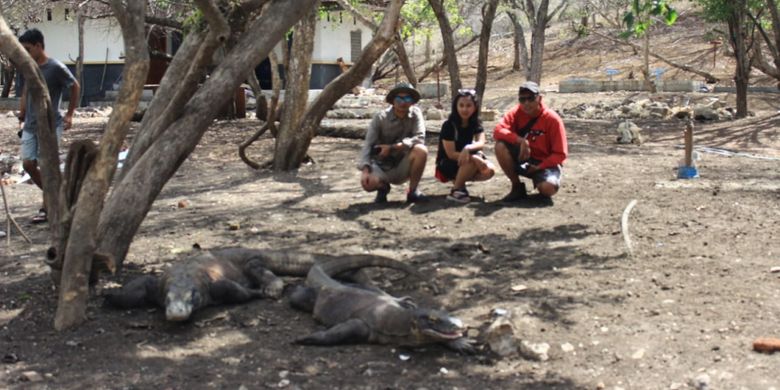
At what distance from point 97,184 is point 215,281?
95cm

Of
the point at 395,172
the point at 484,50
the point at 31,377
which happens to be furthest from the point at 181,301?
the point at 484,50

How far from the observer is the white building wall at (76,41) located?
2719 cm

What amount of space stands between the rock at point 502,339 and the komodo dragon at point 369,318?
0.36ft

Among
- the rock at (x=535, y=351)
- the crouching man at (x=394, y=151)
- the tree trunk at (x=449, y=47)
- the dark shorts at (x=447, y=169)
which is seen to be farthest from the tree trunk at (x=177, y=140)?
the tree trunk at (x=449, y=47)

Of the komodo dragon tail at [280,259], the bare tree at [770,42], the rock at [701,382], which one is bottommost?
the rock at [701,382]

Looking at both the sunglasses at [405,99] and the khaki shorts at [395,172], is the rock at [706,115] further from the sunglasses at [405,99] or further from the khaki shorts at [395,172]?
the sunglasses at [405,99]

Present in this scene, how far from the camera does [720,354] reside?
422 cm

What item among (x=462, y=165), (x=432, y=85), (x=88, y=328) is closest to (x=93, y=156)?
(x=88, y=328)

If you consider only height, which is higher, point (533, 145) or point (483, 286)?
point (533, 145)

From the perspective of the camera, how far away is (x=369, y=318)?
4.60 meters

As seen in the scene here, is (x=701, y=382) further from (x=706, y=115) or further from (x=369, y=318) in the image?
(x=706, y=115)

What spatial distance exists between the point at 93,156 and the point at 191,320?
0.99 metres

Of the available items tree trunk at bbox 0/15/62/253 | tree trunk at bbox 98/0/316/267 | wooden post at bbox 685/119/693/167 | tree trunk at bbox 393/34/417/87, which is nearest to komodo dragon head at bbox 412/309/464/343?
tree trunk at bbox 98/0/316/267

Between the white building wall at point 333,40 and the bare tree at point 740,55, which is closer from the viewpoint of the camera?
the bare tree at point 740,55
